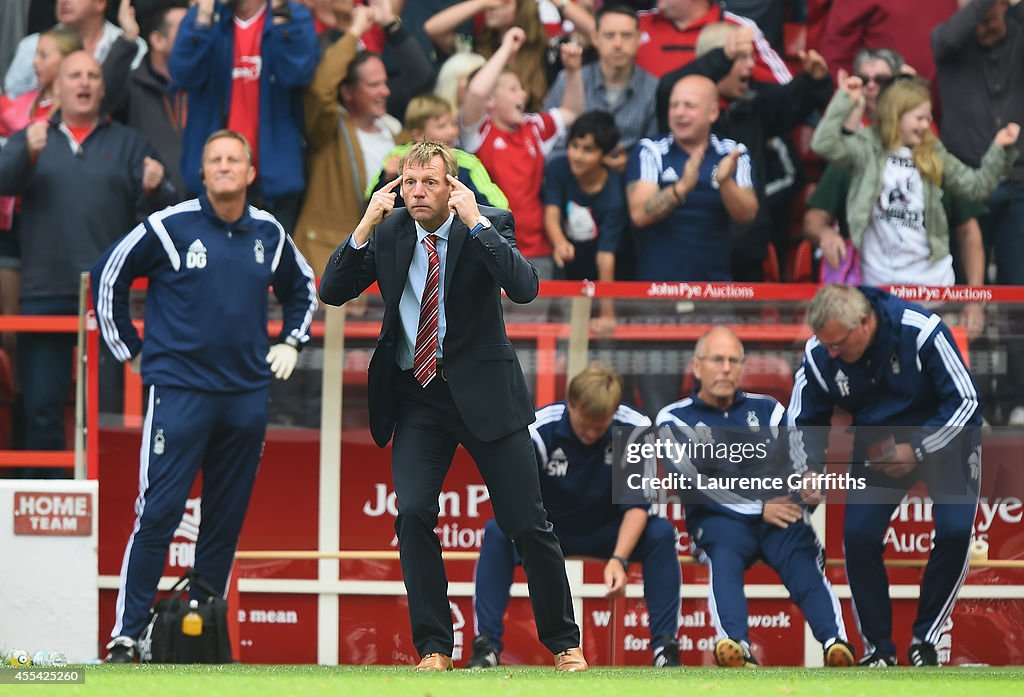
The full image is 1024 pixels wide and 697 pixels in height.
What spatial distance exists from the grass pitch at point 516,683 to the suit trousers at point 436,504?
0.23 meters

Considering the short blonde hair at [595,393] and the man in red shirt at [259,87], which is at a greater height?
the man in red shirt at [259,87]

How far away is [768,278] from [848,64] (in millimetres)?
1520

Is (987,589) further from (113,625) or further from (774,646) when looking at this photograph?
(113,625)

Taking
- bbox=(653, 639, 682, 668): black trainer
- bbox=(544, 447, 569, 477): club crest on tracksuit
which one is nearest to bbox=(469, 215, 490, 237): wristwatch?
bbox=(544, 447, 569, 477): club crest on tracksuit

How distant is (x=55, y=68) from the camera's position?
9023mm

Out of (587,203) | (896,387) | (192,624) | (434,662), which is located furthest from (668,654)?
(587,203)

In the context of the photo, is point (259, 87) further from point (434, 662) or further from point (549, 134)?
point (434, 662)

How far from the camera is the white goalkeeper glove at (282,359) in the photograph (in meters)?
7.73

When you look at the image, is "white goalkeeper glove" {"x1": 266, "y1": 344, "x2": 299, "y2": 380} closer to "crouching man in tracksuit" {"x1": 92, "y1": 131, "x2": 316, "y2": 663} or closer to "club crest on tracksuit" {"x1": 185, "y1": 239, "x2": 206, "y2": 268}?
"crouching man in tracksuit" {"x1": 92, "y1": 131, "x2": 316, "y2": 663}

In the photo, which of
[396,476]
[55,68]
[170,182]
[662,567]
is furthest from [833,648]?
[55,68]

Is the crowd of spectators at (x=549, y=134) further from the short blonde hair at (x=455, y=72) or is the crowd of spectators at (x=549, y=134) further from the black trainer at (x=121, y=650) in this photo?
the black trainer at (x=121, y=650)

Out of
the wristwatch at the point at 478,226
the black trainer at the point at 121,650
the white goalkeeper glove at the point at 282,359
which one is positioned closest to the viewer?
the wristwatch at the point at 478,226

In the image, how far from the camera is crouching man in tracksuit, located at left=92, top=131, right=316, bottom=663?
7523mm

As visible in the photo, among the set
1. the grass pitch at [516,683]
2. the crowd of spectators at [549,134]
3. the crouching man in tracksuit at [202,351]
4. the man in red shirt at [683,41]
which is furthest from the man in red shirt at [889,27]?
the grass pitch at [516,683]
